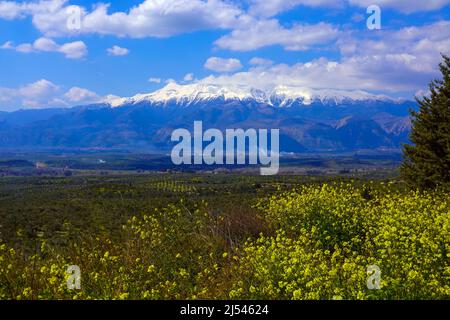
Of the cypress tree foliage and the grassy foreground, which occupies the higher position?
the cypress tree foliage

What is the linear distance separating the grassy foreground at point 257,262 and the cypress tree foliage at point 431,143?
29.8 ft

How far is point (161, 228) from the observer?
37.5 feet

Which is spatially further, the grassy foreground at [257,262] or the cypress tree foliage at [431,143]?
the cypress tree foliage at [431,143]

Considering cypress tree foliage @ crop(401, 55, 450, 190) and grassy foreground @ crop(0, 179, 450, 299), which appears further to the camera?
cypress tree foliage @ crop(401, 55, 450, 190)

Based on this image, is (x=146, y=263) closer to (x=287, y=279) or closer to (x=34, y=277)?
(x=34, y=277)

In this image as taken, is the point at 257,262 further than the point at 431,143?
No

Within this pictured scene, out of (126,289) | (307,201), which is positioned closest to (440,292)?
(126,289)

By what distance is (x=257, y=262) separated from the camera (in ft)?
27.8

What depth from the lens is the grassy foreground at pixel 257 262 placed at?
7.34 m

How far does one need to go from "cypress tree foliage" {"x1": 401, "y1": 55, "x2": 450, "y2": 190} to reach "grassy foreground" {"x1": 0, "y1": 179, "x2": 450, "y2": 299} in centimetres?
907

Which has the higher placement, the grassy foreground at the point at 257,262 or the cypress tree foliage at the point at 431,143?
the cypress tree foliage at the point at 431,143

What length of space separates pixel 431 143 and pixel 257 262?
16.7 metres

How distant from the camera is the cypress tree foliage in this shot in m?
21.4
